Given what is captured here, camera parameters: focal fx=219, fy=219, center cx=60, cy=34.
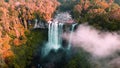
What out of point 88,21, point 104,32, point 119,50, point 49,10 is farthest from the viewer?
point 49,10

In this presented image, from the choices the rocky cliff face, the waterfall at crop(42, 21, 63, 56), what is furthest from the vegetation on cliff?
the rocky cliff face

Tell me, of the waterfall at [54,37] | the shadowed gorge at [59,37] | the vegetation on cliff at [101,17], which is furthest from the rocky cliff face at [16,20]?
the vegetation on cliff at [101,17]

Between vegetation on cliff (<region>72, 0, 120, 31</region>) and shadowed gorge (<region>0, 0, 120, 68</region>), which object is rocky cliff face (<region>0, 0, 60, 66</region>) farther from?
vegetation on cliff (<region>72, 0, 120, 31</region>)

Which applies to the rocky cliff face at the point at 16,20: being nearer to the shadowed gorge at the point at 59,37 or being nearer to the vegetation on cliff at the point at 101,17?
the shadowed gorge at the point at 59,37

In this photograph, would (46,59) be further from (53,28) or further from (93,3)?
(93,3)

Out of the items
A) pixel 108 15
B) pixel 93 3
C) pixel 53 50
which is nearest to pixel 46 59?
pixel 53 50

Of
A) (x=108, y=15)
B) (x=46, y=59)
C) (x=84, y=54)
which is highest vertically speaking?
A: (x=108, y=15)

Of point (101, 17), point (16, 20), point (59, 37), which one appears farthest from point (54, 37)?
point (101, 17)
